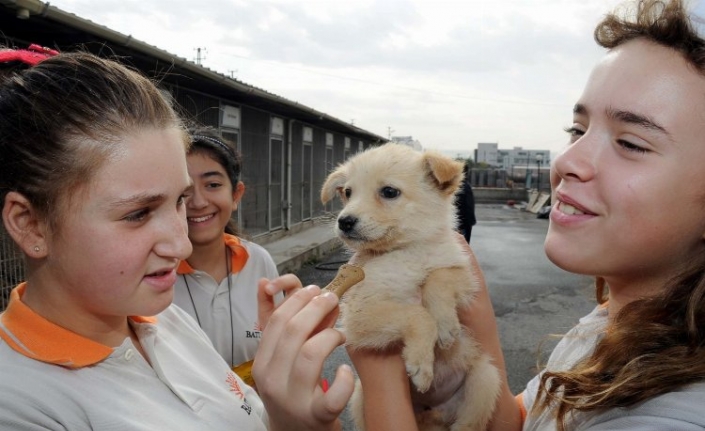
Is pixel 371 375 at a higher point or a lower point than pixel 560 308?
higher

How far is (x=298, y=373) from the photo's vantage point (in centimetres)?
123

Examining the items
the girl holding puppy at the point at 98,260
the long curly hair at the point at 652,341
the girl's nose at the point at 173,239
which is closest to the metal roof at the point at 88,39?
the girl holding puppy at the point at 98,260

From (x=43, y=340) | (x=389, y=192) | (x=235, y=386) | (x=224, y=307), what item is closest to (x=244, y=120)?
(x=224, y=307)

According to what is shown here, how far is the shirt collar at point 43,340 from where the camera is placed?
116cm

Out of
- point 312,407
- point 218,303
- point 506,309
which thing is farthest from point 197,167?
point 506,309

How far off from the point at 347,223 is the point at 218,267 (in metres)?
0.97

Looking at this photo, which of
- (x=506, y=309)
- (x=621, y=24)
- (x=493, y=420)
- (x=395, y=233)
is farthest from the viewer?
(x=506, y=309)

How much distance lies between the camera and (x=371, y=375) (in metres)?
1.80

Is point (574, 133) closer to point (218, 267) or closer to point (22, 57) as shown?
point (22, 57)

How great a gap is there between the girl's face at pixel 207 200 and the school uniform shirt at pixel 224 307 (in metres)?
0.19

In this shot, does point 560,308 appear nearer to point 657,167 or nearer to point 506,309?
point 506,309

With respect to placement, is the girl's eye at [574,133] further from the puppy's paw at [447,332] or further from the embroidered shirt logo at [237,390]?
the embroidered shirt logo at [237,390]

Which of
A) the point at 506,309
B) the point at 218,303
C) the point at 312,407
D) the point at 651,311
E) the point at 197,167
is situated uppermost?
the point at 197,167

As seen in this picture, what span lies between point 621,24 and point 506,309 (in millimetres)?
7023
